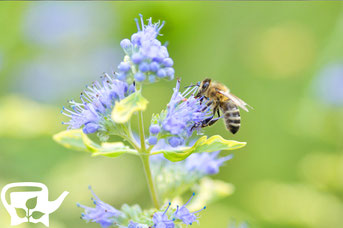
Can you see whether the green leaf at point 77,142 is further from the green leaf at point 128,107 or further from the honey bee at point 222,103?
the honey bee at point 222,103

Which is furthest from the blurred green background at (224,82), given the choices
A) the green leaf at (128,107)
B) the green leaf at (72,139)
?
the green leaf at (128,107)

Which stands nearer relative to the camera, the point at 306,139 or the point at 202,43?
the point at 306,139

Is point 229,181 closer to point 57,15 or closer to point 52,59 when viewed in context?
point 52,59

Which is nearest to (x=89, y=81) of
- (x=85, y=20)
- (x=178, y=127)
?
(x=85, y=20)

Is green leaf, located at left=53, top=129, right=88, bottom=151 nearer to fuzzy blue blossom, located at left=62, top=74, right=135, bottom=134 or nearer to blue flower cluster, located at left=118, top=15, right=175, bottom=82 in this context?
fuzzy blue blossom, located at left=62, top=74, right=135, bottom=134

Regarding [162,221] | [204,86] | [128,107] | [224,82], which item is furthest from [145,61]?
[224,82]

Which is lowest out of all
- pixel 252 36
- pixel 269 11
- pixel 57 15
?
pixel 57 15
